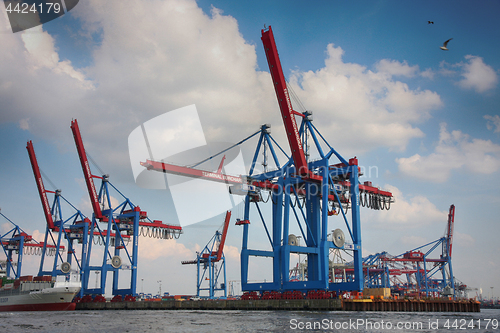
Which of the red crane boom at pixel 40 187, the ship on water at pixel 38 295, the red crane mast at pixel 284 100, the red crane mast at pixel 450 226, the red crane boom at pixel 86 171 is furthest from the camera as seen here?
Answer: the red crane mast at pixel 450 226

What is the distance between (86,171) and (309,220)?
33006 millimetres

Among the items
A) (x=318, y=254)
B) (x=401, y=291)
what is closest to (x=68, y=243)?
(x=318, y=254)

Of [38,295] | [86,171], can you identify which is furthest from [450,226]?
Answer: [38,295]

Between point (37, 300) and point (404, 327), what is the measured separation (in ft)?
153

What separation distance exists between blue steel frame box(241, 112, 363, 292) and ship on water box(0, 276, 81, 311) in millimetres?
26144

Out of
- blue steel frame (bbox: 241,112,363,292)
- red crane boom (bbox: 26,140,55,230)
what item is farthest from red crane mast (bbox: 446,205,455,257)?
red crane boom (bbox: 26,140,55,230)

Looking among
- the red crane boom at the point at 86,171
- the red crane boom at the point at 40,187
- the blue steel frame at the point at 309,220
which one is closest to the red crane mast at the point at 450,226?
the blue steel frame at the point at 309,220

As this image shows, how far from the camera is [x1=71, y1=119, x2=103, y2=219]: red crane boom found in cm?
5984

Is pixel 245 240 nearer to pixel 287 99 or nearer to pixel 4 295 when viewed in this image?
pixel 287 99

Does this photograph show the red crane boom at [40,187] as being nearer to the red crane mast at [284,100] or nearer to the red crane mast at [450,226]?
the red crane mast at [284,100]

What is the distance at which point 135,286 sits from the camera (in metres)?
58.5

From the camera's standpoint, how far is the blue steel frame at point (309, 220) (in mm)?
40594

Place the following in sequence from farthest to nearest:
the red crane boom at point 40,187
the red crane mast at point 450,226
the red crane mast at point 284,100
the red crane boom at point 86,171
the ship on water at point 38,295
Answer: the red crane mast at point 450,226
the red crane boom at point 40,187
the red crane boom at point 86,171
the ship on water at point 38,295
the red crane mast at point 284,100

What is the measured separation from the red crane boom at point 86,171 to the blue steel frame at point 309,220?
971 inches
